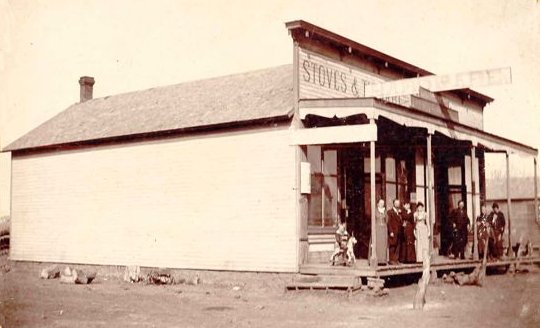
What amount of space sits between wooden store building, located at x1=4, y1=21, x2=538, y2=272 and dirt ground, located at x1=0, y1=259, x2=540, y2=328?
0.98 metres

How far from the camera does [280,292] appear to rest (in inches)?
592

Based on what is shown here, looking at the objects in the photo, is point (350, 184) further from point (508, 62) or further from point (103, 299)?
point (103, 299)

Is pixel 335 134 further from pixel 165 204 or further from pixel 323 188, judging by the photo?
pixel 165 204

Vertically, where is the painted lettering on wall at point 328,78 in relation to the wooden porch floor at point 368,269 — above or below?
above

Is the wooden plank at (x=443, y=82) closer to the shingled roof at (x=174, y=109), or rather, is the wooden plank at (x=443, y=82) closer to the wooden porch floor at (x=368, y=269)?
the shingled roof at (x=174, y=109)

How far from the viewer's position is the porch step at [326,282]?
13906mm

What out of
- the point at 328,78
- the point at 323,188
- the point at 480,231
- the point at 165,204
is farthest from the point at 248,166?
the point at 480,231

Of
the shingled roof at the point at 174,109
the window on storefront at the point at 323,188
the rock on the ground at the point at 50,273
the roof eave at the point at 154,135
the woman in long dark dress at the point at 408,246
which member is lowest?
the rock on the ground at the point at 50,273

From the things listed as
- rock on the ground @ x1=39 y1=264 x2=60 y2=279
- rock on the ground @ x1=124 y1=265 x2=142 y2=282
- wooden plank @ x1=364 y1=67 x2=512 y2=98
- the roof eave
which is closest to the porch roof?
the roof eave

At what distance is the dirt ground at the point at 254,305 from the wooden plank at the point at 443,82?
17.3ft

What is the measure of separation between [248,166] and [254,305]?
13.9ft

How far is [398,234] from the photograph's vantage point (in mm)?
16000

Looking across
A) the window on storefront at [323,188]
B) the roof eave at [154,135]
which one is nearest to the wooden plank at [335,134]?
the roof eave at [154,135]

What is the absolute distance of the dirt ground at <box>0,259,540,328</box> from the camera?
36.6ft
